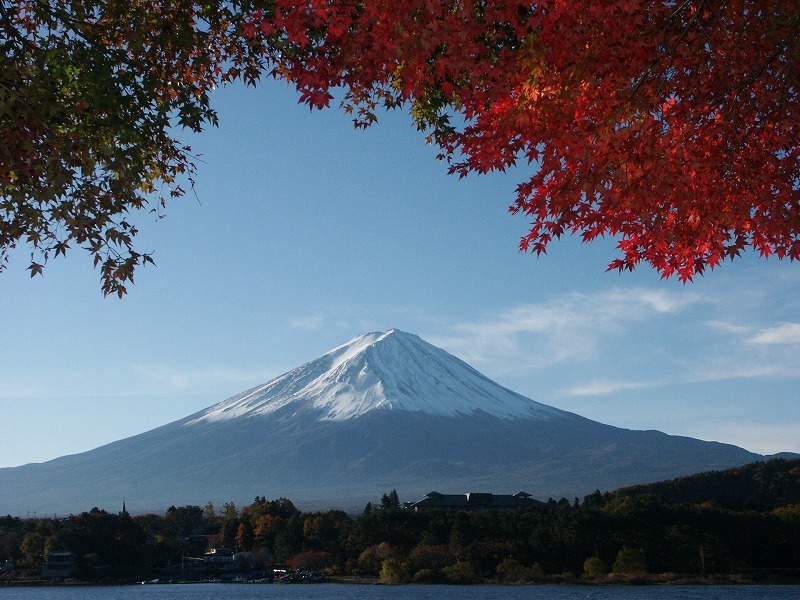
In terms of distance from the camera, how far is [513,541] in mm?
71000

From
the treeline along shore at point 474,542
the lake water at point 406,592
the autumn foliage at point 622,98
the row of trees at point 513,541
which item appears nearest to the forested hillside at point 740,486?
the treeline along shore at point 474,542

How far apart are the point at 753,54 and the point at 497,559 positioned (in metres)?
69.0

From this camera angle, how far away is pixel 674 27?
6.42 meters

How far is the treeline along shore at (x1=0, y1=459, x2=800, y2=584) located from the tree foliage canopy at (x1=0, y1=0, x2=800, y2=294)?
64330 millimetres

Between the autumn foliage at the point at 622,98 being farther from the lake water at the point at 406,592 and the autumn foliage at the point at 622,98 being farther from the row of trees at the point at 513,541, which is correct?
the row of trees at the point at 513,541

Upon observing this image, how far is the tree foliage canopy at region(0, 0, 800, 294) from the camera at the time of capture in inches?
236

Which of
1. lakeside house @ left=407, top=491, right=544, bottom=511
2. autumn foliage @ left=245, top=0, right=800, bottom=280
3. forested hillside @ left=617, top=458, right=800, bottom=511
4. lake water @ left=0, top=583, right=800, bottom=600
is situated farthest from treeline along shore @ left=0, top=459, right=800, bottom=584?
autumn foliage @ left=245, top=0, right=800, bottom=280

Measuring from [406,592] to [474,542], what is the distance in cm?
704

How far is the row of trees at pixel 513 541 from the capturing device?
225 ft

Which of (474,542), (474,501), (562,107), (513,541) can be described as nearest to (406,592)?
(474,542)

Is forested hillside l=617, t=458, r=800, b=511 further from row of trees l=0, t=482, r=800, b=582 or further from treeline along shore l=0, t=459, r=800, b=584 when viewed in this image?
row of trees l=0, t=482, r=800, b=582

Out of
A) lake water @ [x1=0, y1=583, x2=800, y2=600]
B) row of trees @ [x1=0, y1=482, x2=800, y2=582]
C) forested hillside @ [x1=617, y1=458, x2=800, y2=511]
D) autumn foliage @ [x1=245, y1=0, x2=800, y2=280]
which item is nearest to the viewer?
autumn foliage @ [x1=245, y1=0, x2=800, y2=280]

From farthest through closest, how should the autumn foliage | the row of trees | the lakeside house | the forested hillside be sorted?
the lakeside house
the forested hillside
the row of trees
the autumn foliage

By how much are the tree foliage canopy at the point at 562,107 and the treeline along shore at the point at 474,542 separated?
64330 millimetres
